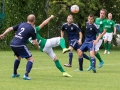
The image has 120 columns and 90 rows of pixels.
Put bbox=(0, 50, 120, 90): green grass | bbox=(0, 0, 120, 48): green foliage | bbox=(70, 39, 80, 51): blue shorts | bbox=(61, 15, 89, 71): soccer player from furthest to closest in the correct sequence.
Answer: bbox=(0, 0, 120, 48): green foliage, bbox=(70, 39, 80, 51): blue shorts, bbox=(61, 15, 89, 71): soccer player, bbox=(0, 50, 120, 90): green grass

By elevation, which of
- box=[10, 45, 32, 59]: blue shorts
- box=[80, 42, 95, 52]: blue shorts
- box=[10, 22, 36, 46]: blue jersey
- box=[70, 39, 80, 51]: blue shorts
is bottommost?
box=[70, 39, 80, 51]: blue shorts

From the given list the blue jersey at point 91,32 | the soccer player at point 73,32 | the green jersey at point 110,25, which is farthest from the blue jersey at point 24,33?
the green jersey at point 110,25

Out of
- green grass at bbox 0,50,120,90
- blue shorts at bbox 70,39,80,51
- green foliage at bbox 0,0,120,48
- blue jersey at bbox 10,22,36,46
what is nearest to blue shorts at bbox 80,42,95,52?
green grass at bbox 0,50,120,90

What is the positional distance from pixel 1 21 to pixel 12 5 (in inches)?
53.2

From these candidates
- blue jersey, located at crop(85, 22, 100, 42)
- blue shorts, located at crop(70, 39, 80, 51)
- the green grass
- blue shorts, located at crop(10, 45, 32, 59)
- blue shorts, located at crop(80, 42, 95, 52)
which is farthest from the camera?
blue shorts, located at crop(70, 39, 80, 51)

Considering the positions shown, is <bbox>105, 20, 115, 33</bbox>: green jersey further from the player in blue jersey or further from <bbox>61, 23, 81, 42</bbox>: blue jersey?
the player in blue jersey

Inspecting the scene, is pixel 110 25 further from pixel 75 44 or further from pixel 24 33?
pixel 24 33

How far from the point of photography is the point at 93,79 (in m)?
14.1

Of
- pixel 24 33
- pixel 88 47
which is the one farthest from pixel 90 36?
pixel 24 33


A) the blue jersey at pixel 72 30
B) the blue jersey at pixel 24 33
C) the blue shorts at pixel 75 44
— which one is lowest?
the blue shorts at pixel 75 44

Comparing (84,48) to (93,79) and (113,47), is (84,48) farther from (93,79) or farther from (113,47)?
(113,47)

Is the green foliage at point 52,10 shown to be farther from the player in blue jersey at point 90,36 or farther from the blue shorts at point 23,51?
the blue shorts at point 23,51

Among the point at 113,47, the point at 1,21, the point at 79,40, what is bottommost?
the point at 113,47

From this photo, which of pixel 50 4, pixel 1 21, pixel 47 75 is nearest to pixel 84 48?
pixel 47 75
